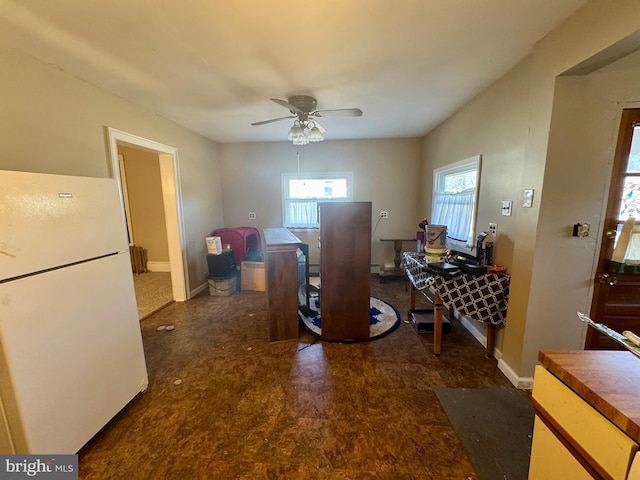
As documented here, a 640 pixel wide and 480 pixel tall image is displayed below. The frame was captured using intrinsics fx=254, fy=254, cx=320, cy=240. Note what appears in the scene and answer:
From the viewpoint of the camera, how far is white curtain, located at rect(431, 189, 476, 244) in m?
2.86

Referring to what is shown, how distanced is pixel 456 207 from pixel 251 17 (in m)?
2.83

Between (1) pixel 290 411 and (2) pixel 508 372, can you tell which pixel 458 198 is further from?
(1) pixel 290 411

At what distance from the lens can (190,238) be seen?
3773 millimetres

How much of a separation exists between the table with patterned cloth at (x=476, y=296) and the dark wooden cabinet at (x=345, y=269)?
62cm

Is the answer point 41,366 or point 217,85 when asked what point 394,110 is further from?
point 41,366

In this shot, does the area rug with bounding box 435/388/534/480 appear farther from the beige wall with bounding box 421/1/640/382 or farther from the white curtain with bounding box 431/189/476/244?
the white curtain with bounding box 431/189/476/244

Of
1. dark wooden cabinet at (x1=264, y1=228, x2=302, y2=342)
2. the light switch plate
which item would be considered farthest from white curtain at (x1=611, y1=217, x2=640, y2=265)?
dark wooden cabinet at (x1=264, y1=228, x2=302, y2=342)

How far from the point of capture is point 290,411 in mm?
1762

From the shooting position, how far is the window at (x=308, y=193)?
184 inches

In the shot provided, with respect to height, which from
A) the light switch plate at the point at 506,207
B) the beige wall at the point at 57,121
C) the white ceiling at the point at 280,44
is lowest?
the light switch plate at the point at 506,207

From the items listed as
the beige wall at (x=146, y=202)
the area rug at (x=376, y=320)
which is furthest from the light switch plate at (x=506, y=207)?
the beige wall at (x=146, y=202)

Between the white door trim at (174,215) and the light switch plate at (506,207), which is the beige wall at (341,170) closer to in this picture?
the white door trim at (174,215)

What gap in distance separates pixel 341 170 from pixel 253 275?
240 cm

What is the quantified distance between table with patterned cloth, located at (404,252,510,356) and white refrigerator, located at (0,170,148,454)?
2.44 metres
